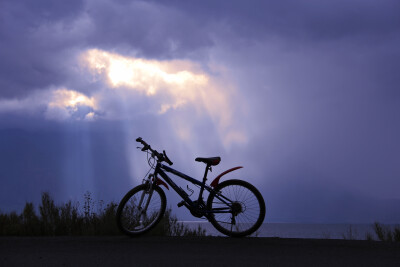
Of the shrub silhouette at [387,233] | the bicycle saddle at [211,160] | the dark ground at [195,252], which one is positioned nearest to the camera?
the dark ground at [195,252]

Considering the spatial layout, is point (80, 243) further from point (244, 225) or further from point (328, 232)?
point (328, 232)

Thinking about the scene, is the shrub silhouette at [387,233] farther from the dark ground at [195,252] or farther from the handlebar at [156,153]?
the handlebar at [156,153]

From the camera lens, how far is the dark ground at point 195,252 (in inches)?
221

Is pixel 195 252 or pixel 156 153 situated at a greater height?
pixel 156 153

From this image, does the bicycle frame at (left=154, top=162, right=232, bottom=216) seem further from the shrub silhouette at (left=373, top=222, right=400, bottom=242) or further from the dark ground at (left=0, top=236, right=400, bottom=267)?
the shrub silhouette at (left=373, top=222, right=400, bottom=242)

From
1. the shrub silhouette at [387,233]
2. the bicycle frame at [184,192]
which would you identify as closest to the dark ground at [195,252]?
the bicycle frame at [184,192]

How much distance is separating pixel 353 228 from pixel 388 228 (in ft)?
2.47

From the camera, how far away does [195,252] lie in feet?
20.6

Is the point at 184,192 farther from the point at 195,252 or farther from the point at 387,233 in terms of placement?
the point at 387,233

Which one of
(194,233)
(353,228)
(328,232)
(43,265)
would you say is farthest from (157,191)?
(353,228)

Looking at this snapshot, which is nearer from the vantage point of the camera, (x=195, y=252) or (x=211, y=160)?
(x=195, y=252)

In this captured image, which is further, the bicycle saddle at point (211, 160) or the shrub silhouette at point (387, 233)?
the shrub silhouette at point (387, 233)

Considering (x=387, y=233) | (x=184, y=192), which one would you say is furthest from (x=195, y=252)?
(x=387, y=233)

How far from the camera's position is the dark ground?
5.61m
